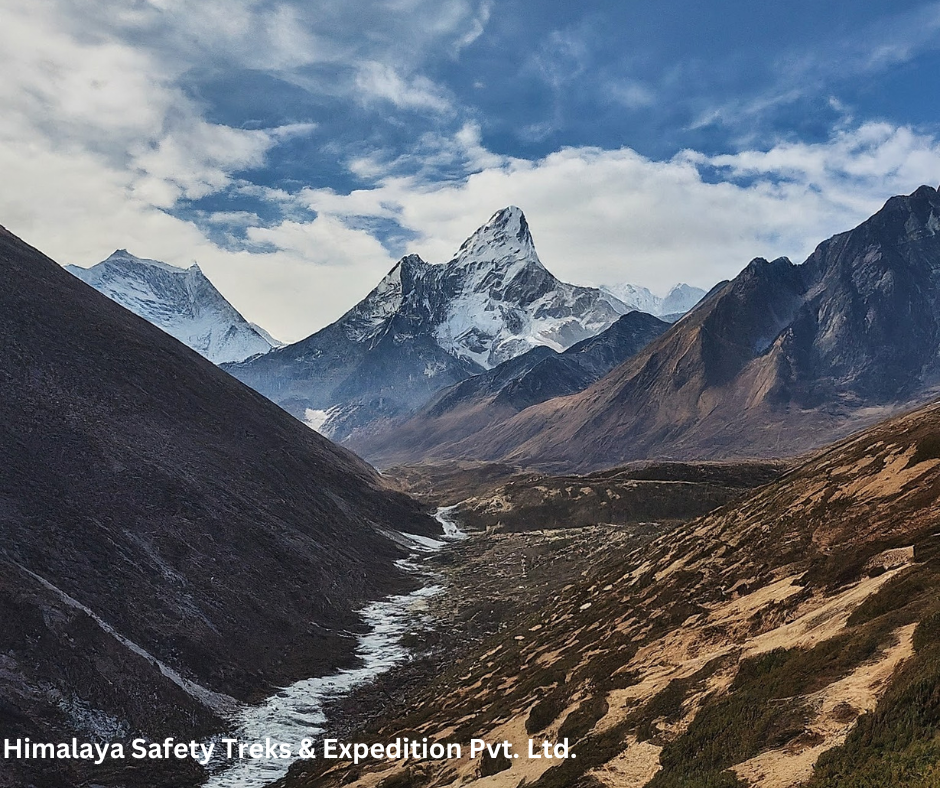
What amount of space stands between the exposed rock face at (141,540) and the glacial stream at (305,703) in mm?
1837

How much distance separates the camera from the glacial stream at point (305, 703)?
111 ft

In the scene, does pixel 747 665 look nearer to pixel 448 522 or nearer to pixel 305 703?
pixel 305 703

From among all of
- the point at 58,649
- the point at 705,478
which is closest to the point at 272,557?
the point at 58,649

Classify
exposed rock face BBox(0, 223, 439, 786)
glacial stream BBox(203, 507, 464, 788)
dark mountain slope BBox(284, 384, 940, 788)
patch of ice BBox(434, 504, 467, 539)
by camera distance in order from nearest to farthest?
dark mountain slope BBox(284, 384, 940, 788)
glacial stream BBox(203, 507, 464, 788)
exposed rock face BBox(0, 223, 439, 786)
patch of ice BBox(434, 504, 467, 539)

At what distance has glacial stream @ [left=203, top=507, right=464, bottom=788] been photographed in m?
33.9

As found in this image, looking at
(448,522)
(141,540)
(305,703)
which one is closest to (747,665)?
(305,703)

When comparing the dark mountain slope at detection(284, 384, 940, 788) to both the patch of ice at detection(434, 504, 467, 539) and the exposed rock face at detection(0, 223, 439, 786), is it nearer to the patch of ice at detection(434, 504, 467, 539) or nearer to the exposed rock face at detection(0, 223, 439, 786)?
the exposed rock face at detection(0, 223, 439, 786)

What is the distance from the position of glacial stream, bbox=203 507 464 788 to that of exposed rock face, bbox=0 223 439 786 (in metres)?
1.84

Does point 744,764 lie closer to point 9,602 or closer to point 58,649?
point 58,649

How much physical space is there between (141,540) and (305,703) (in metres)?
21.9

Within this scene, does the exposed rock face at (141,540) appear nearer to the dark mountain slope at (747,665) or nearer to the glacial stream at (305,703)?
the glacial stream at (305,703)

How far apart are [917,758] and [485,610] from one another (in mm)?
55857

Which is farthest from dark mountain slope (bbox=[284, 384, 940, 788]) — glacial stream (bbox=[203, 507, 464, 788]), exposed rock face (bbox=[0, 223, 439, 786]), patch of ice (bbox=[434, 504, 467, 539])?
patch of ice (bbox=[434, 504, 467, 539])

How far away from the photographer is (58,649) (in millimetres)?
35875
